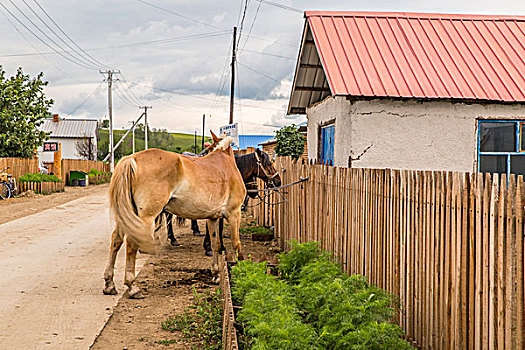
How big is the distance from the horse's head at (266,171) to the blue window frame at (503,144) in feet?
13.3

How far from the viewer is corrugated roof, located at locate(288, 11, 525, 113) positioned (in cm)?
978

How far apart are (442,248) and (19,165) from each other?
1007 inches

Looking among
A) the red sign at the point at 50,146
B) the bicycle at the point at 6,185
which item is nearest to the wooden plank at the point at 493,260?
the bicycle at the point at 6,185

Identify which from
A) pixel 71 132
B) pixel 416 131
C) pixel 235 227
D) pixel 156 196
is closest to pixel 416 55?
pixel 416 131

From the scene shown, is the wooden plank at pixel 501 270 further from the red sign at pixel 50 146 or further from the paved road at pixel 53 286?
the red sign at pixel 50 146

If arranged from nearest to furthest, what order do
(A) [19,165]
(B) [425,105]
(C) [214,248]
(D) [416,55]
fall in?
(C) [214,248], (B) [425,105], (D) [416,55], (A) [19,165]

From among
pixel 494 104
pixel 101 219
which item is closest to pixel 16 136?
pixel 101 219

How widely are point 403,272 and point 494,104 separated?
6.16m

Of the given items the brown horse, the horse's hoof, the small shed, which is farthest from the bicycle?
the small shed

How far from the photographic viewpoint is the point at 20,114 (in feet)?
90.3

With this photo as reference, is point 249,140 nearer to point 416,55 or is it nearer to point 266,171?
point 266,171

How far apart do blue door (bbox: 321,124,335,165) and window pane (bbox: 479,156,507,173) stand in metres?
Answer: 3.03

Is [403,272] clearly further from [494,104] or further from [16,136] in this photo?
[16,136]

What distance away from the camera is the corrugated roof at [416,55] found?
9781mm
